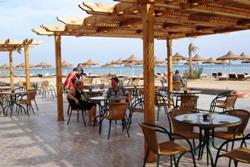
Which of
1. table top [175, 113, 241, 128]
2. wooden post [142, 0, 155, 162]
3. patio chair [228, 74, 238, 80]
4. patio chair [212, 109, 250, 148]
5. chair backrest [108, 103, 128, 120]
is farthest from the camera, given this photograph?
patio chair [228, 74, 238, 80]

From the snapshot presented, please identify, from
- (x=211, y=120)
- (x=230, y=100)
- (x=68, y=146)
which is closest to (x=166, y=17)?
(x=230, y=100)

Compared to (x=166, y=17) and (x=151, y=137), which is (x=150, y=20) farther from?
(x=166, y=17)

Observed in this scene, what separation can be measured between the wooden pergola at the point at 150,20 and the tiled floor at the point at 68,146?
30.5 inches

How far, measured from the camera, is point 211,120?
439 cm

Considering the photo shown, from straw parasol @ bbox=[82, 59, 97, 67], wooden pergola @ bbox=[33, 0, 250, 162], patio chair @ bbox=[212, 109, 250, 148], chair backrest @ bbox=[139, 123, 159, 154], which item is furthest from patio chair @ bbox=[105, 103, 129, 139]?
straw parasol @ bbox=[82, 59, 97, 67]

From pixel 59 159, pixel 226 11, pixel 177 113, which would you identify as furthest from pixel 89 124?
pixel 226 11

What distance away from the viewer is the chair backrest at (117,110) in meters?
6.38

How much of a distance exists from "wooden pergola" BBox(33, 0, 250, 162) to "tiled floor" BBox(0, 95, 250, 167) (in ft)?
2.54

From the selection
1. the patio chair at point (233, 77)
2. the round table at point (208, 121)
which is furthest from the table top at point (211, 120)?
the patio chair at point (233, 77)

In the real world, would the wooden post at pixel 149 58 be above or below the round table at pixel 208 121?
A: above

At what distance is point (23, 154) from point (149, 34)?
9.52 ft

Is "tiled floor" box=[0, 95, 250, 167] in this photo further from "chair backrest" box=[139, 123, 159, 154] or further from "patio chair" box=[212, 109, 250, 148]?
"chair backrest" box=[139, 123, 159, 154]

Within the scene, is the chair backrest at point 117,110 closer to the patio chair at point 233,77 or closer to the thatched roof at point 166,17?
the thatched roof at point 166,17

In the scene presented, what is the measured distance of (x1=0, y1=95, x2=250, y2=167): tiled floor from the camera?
192 inches
